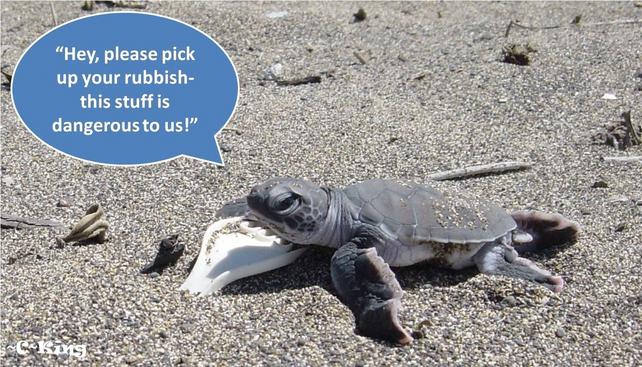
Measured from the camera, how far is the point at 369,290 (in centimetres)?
289

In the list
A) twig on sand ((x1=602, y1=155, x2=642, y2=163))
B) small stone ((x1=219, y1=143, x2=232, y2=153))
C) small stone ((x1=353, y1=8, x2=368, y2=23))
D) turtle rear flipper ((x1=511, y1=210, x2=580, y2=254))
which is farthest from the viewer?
small stone ((x1=353, y1=8, x2=368, y2=23))

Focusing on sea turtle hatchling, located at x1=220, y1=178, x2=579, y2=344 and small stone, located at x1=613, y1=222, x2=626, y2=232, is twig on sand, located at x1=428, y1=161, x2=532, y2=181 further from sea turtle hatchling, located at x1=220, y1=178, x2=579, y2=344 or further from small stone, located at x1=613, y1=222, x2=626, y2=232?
sea turtle hatchling, located at x1=220, y1=178, x2=579, y2=344

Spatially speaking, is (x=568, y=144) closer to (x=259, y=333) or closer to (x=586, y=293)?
(x=586, y=293)

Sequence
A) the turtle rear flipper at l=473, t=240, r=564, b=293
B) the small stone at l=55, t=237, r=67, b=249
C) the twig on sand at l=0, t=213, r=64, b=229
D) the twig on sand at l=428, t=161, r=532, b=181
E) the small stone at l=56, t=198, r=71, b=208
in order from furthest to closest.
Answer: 1. the twig on sand at l=428, t=161, r=532, b=181
2. the small stone at l=56, t=198, r=71, b=208
3. the twig on sand at l=0, t=213, r=64, b=229
4. the small stone at l=55, t=237, r=67, b=249
5. the turtle rear flipper at l=473, t=240, r=564, b=293

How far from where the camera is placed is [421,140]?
15.1 feet

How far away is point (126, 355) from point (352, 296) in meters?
0.74

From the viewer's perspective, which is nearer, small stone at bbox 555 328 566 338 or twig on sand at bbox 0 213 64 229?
small stone at bbox 555 328 566 338

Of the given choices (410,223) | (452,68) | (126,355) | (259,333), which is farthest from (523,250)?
(452,68)

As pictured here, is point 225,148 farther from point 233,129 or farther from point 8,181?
point 8,181

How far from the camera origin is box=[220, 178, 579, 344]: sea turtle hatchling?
2980 mm

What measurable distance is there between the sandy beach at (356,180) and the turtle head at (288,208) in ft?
0.61

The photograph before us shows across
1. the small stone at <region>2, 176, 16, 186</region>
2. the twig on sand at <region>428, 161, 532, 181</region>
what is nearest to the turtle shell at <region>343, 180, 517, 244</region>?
the twig on sand at <region>428, 161, 532, 181</region>

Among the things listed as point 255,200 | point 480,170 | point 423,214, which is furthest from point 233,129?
point 423,214

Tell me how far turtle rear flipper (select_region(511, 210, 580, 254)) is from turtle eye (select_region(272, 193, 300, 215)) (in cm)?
87
